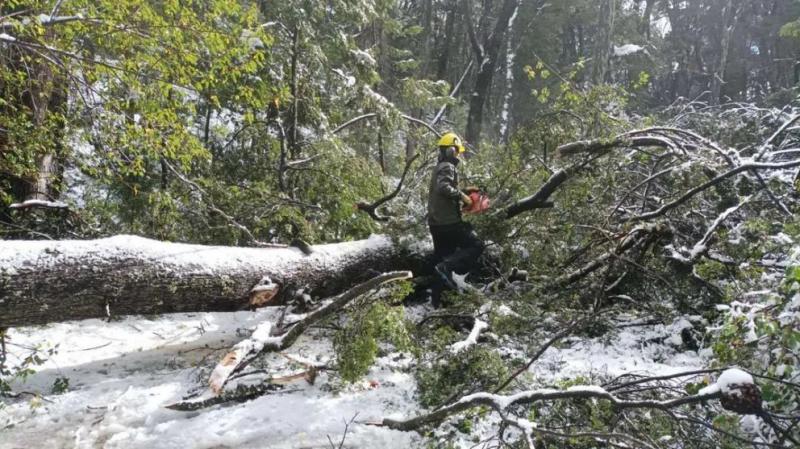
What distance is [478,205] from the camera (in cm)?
533

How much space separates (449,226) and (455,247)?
0.27m

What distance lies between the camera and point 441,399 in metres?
3.01

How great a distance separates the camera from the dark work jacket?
16.3 ft

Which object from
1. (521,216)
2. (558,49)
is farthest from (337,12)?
(558,49)

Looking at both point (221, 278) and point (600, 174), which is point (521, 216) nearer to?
point (600, 174)

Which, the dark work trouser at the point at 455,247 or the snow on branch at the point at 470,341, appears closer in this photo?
the snow on branch at the point at 470,341

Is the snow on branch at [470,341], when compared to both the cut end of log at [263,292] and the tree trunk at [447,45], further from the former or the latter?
the tree trunk at [447,45]

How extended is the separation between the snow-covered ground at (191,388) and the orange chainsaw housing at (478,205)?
5.76 ft

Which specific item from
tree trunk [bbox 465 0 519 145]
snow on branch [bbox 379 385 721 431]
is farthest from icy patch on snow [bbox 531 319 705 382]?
tree trunk [bbox 465 0 519 145]

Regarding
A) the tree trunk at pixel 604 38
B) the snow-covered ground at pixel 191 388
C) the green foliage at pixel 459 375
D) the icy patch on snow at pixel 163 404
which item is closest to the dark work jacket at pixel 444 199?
the snow-covered ground at pixel 191 388

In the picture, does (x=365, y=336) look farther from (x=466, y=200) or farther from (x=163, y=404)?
(x=466, y=200)

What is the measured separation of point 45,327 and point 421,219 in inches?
146

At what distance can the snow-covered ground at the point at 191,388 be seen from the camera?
2797 mm

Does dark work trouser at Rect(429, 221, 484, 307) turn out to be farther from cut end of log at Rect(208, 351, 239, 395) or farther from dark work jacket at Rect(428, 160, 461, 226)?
cut end of log at Rect(208, 351, 239, 395)
